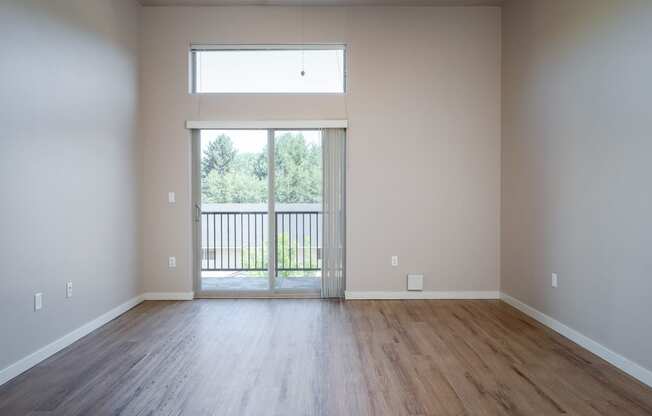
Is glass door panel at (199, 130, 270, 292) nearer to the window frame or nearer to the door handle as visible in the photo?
the door handle

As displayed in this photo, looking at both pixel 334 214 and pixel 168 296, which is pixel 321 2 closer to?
pixel 334 214

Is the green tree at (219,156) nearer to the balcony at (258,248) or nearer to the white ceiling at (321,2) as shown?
the balcony at (258,248)

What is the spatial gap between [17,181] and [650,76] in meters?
4.22

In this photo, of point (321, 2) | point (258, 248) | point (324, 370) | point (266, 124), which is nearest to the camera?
point (324, 370)

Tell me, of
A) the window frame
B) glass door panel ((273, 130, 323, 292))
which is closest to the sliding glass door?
glass door panel ((273, 130, 323, 292))

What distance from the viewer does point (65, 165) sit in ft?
10.5

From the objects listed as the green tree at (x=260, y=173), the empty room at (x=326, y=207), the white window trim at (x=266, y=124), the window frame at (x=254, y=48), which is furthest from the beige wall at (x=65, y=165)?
the green tree at (x=260, y=173)

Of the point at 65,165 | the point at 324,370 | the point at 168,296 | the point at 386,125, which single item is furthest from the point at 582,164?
the point at 168,296

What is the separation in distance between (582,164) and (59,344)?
4366 millimetres

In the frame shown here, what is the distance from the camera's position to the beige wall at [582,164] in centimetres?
268

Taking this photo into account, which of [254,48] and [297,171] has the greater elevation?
[254,48]

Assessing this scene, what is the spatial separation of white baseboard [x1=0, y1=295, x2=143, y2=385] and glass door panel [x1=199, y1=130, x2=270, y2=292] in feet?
3.08

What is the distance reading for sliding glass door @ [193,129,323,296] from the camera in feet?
15.2

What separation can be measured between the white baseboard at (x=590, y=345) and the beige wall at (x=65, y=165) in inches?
162
